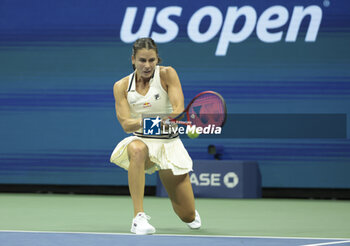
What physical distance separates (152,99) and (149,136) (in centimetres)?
27

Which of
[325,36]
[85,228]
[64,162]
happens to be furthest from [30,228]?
[325,36]

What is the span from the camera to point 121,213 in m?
6.77

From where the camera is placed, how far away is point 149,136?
5.02m

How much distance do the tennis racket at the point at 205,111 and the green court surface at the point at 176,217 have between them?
0.87 metres

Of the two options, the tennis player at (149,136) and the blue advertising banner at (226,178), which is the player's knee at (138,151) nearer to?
the tennis player at (149,136)

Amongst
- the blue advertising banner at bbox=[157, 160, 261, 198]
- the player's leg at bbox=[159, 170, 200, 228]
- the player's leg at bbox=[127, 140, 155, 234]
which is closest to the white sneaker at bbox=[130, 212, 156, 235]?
the player's leg at bbox=[127, 140, 155, 234]

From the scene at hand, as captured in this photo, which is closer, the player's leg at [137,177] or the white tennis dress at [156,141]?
the player's leg at [137,177]

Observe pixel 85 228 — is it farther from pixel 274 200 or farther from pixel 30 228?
pixel 274 200

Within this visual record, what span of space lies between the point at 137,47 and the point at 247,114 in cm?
406

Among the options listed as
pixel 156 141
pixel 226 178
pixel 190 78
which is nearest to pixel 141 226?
pixel 156 141

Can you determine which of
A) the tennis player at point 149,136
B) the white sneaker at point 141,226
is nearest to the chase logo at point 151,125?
the tennis player at point 149,136

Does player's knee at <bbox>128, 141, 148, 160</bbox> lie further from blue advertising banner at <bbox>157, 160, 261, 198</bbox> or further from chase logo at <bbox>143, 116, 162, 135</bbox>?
blue advertising banner at <bbox>157, 160, 261, 198</bbox>

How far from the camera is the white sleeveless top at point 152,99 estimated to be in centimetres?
506

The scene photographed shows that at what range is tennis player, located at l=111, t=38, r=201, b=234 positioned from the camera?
488 cm
